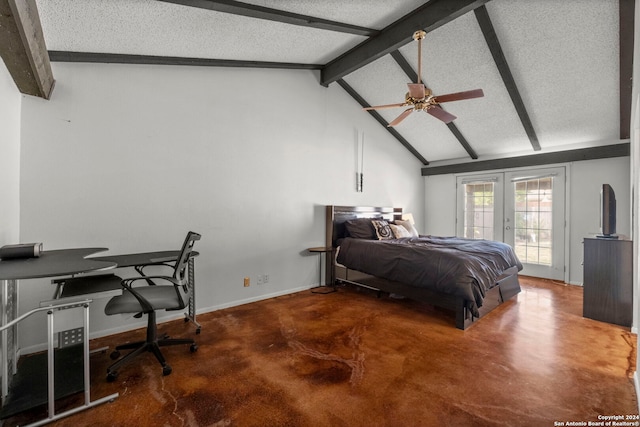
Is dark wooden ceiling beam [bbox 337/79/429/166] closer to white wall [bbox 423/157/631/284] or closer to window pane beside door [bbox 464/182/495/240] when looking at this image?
window pane beside door [bbox 464/182/495/240]

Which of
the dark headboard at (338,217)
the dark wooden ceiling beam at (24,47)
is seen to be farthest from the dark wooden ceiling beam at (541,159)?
the dark wooden ceiling beam at (24,47)

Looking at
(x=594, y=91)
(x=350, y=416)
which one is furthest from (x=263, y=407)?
(x=594, y=91)

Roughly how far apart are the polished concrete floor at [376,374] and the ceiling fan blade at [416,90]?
234 centimetres

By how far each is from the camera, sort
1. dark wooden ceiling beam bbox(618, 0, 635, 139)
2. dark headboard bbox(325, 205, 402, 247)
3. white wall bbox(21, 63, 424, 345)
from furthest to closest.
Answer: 1. dark headboard bbox(325, 205, 402, 247)
2. dark wooden ceiling beam bbox(618, 0, 635, 139)
3. white wall bbox(21, 63, 424, 345)

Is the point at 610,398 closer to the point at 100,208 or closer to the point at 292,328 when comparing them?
the point at 292,328

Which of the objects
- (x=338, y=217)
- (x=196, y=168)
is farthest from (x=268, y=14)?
(x=338, y=217)

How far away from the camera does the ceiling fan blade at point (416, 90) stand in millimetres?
2744

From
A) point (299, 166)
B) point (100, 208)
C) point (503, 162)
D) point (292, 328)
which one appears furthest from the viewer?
point (503, 162)

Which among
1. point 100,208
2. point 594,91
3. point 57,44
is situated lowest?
point 100,208

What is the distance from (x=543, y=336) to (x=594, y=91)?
10.1 ft

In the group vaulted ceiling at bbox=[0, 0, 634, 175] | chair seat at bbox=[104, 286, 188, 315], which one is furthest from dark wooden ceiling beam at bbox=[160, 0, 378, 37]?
chair seat at bbox=[104, 286, 188, 315]

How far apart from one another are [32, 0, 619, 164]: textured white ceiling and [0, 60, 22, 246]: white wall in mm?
546

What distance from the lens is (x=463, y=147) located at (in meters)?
5.31

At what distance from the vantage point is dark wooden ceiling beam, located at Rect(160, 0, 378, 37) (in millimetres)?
2141
